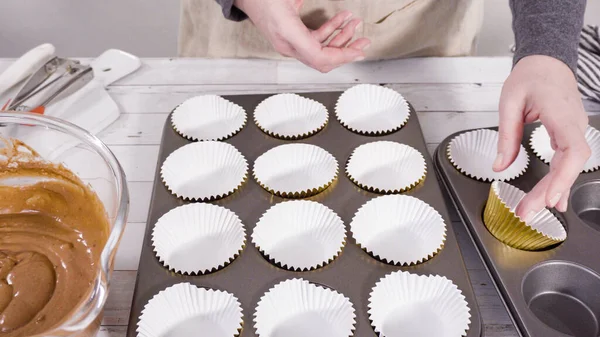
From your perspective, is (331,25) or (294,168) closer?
(294,168)

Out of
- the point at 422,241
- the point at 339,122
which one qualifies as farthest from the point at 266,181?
the point at 422,241

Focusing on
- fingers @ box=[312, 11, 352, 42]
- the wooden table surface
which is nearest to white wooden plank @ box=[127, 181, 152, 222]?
the wooden table surface

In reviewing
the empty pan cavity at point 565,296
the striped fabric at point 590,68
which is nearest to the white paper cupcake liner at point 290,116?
the empty pan cavity at point 565,296

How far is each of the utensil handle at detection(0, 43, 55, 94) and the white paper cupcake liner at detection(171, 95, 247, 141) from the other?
445mm

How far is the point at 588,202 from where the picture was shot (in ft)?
4.30

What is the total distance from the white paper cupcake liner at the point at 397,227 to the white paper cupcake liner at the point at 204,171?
32cm

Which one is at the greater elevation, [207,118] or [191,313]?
[207,118]

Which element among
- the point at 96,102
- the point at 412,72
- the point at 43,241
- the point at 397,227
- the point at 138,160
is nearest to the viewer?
the point at 43,241

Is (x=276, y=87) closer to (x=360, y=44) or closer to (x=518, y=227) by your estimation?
(x=360, y=44)

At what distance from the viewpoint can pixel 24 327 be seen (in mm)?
858

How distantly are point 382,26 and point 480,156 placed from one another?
0.56 metres

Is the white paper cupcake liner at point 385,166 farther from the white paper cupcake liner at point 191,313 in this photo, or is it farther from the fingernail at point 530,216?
the white paper cupcake liner at point 191,313

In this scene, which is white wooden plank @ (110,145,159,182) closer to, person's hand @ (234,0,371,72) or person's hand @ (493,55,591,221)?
person's hand @ (234,0,371,72)

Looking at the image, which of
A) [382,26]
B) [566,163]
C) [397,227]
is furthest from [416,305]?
[382,26]
